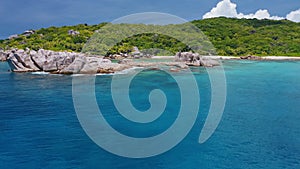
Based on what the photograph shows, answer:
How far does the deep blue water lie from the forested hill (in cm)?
7887

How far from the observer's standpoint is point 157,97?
35.3m

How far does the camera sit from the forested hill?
114 metres

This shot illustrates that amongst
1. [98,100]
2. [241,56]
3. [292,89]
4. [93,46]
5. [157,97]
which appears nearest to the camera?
[98,100]

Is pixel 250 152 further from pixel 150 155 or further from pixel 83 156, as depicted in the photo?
pixel 83 156

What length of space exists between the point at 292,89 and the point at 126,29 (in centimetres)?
8060

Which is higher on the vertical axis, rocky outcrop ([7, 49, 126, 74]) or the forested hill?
the forested hill

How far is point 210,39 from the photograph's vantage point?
12975 centimetres

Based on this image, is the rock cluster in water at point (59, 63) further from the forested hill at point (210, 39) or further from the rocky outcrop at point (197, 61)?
the forested hill at point (210, 39)

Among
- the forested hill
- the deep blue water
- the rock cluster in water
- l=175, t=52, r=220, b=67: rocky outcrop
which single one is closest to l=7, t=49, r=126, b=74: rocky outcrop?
the rock cluster in water

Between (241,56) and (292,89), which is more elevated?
(241,56)

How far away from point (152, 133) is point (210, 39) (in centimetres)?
11414

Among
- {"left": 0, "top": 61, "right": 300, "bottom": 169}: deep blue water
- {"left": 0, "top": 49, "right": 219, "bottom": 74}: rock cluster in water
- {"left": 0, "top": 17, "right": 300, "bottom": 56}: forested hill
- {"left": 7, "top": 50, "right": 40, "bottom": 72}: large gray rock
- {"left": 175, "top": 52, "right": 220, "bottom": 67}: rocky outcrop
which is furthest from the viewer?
{"left": 0, "top": 17, "right": 300, "bottom": 56}: forested hill

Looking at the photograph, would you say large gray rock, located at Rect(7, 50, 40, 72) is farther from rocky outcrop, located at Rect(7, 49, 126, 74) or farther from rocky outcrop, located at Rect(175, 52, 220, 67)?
rocky outcrop, located at Rect(175, 52, 220, 67)

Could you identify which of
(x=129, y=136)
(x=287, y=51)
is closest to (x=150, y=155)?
(x=129, y=136)
